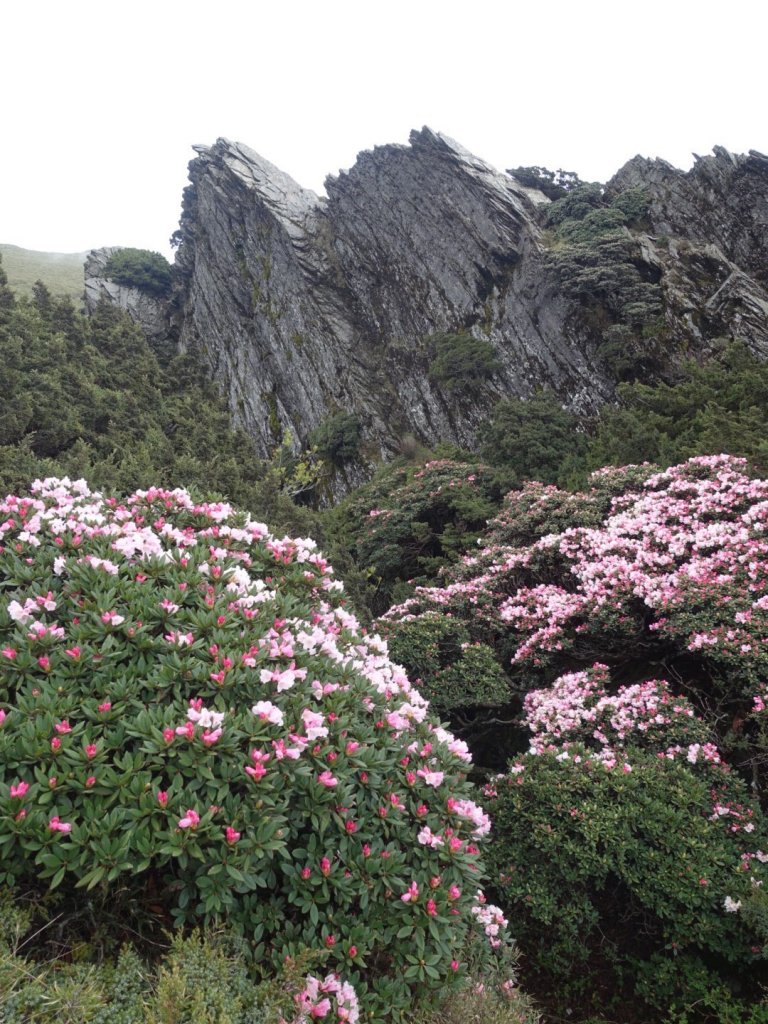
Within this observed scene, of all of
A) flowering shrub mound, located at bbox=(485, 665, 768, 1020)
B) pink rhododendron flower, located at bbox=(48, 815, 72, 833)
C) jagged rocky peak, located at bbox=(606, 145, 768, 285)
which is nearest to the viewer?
pink rhododendron flower, located at bbox=(48, 815, 72, 833)

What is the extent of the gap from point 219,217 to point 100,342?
11242mm

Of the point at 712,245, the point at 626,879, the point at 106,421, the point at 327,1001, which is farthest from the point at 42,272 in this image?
the point at 327,1001

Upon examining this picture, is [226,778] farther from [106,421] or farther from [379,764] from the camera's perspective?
[106,421]

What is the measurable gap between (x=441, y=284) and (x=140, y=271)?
23639 millimetres

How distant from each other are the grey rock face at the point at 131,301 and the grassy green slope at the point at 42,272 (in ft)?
27.0

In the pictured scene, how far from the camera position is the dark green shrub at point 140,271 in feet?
121

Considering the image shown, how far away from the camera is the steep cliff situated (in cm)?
1794

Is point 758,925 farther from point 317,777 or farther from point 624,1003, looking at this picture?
point 317,777

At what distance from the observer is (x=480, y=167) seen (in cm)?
2392

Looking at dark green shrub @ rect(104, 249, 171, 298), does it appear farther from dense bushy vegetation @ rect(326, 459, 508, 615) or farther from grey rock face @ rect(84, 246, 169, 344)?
dense bushy vegetation @ rect(326, 459, 508, 615)

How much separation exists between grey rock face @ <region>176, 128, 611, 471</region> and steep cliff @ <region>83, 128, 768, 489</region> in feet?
0.27

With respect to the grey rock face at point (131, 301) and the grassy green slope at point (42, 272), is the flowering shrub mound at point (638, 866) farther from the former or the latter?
the grassy green slope at point (42, 272)

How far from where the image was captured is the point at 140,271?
121ft

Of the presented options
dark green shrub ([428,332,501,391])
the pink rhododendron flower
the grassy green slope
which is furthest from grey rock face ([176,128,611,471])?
the grassy green slope
